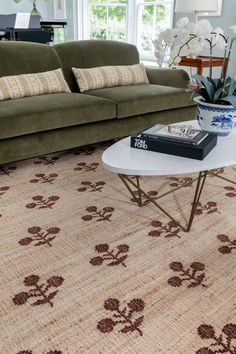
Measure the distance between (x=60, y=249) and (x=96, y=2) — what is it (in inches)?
243

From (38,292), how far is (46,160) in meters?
1.51

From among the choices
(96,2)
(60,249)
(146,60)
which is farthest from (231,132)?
(96,2)

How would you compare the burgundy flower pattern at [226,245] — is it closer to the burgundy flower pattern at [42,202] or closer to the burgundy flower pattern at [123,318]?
the burgundy flower pattern at [123,318]

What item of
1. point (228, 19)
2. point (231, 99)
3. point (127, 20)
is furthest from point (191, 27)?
point (127, 20)

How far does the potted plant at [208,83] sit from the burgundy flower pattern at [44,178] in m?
1.07

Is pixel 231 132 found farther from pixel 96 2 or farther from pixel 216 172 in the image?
pixel 96 2

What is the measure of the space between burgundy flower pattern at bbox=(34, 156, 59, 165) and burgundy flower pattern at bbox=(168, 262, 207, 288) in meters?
1.47

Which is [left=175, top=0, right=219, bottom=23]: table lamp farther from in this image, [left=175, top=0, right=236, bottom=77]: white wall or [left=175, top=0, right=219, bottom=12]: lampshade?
[left=175, top=0, right=236, bottom=77]: white wall

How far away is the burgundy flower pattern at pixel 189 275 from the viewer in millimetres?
1396

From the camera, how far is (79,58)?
A: 3152 mm

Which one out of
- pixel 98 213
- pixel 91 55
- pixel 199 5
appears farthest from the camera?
pixel 199 5

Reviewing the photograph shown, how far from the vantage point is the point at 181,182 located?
2.35m

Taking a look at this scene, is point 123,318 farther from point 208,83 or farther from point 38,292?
point 208,83

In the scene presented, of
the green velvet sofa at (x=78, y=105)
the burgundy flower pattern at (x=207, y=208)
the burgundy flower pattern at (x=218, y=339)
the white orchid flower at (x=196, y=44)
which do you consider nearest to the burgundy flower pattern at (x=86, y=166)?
the green velvet sofa at (x=78, y=105)
